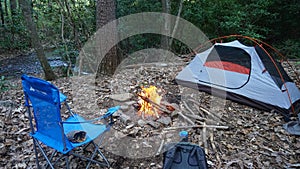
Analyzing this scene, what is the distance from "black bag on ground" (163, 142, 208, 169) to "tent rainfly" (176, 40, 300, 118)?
236cm

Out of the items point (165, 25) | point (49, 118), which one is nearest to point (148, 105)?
point (49, 118)

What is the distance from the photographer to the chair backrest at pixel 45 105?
75.4 inches

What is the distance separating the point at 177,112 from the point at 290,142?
158 centimetres

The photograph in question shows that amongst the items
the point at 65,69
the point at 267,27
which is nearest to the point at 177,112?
the point at 65,69

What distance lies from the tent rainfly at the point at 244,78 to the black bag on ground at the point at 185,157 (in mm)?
2360

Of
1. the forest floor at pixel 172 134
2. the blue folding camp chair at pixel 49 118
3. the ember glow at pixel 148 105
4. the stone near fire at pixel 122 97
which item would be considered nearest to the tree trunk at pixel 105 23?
the forest floor at pixel 172 134

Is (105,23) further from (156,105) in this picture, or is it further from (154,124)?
(154,124)

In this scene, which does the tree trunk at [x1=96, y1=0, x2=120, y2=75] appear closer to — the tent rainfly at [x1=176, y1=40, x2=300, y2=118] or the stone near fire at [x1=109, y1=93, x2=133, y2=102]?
the stone near fire at [x1=109, y1=93, x2=133, y2=102]

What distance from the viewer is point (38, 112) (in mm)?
2170

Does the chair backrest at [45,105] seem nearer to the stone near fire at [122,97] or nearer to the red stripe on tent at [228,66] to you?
the stone near fire at [122,97]

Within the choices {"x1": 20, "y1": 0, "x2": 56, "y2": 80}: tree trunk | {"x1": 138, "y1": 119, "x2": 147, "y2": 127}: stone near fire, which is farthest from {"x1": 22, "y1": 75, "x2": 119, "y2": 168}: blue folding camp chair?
{"x1": 20, "y1": 0, "x2": 56, "y2": 80}: tree trunk

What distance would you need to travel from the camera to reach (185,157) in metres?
1.98

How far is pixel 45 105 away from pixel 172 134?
1.67 meters

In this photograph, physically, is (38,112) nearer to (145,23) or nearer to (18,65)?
(145,23)
